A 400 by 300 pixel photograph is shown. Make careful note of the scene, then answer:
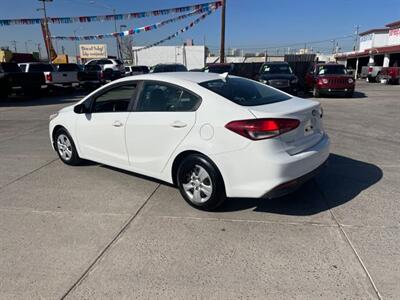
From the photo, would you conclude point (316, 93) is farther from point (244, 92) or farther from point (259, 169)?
point (259, 169)

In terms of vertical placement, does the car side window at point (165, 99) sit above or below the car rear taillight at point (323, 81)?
above

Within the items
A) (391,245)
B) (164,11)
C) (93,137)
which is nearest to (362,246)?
(391,245)

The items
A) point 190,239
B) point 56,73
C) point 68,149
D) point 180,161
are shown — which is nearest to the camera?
point 190,239

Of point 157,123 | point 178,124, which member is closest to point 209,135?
point 178,124

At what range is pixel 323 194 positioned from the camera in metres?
4.13

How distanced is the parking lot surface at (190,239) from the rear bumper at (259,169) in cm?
43

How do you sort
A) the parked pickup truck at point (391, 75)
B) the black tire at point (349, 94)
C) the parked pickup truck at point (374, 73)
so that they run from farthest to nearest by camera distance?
the parked pickup truck at point (374, 73) → the parked pickup truck at point (391, 75) → the black tire at point (349, 94)

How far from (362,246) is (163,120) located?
247cm

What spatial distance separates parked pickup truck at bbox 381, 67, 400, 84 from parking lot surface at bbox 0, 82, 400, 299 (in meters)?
23.4

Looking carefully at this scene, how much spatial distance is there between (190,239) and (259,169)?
3.23 ft

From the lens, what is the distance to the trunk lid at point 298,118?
10.8 feet

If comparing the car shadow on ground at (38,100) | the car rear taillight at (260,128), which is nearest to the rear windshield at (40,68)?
the car shadow on ground at (38,100)

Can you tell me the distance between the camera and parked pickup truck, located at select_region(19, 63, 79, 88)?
1859 cm

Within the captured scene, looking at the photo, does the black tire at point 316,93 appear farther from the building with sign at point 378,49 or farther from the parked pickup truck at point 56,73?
the building with sign at point 378,49
